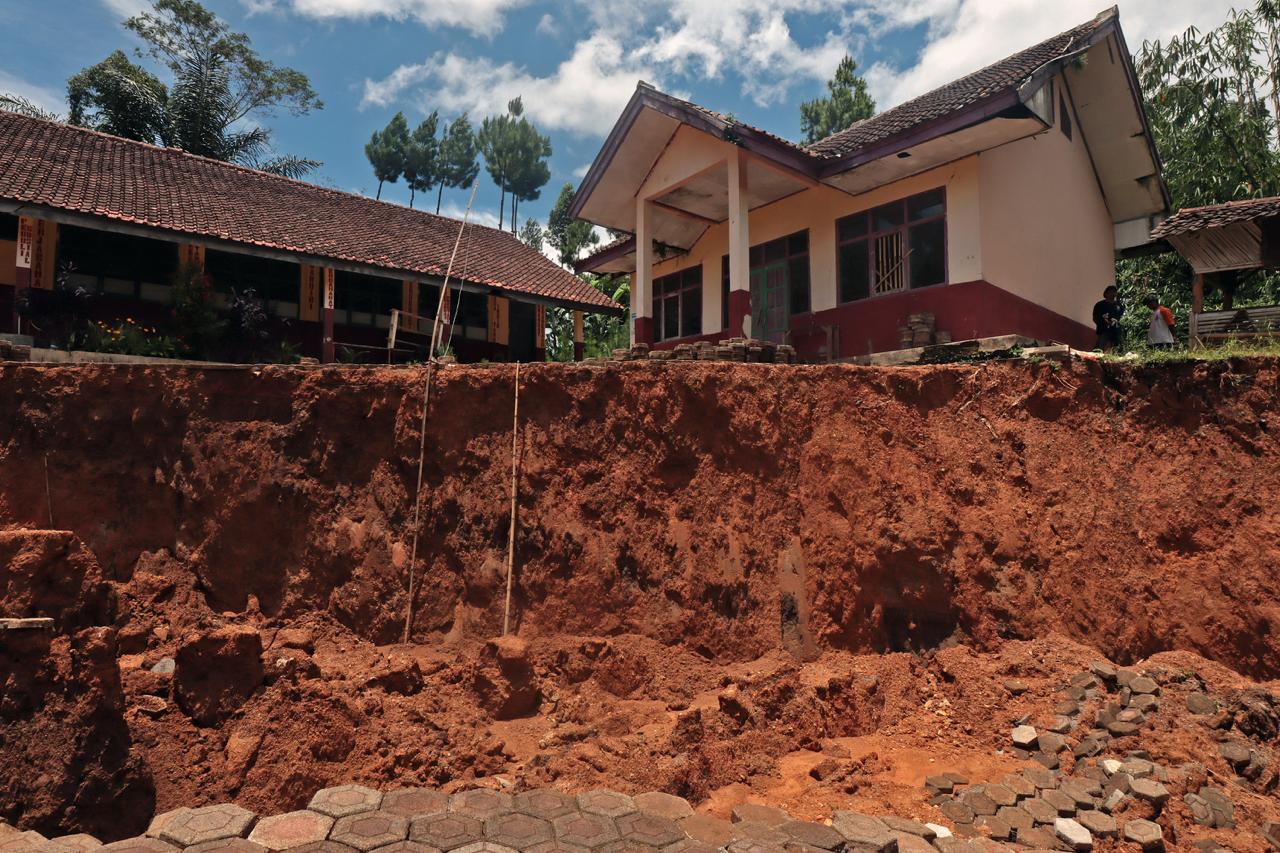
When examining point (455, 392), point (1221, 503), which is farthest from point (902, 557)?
point (455, 392)

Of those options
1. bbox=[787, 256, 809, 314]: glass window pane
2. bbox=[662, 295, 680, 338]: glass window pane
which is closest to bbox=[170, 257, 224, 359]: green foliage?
bbox=[662, 295, 680, 338]: glass window pane

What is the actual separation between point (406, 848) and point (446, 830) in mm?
282

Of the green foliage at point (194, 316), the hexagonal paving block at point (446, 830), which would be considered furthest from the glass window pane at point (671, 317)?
the hexagonal paving block at point (446, 830)

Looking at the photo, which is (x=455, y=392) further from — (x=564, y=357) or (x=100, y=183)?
(x=564, y=357)

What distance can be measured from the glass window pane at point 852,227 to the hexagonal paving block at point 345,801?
946 centimetres

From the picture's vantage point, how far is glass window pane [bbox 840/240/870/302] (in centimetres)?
1084

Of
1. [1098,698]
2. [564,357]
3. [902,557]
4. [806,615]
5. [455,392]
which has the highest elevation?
[564,357]

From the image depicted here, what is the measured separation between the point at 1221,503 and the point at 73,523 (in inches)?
398

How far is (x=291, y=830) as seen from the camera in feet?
12.8

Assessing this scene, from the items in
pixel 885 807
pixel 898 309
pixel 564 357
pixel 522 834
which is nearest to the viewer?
pixel 522 834

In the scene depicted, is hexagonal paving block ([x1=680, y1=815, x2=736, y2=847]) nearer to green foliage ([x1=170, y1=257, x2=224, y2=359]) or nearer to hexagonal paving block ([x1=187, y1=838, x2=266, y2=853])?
hexagonal paving block ([x1=187, y1=838, x2=266, y2=853])

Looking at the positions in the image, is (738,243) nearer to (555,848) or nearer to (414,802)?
(414,802)

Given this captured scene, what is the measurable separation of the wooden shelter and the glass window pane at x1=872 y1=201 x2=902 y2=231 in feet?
11.5

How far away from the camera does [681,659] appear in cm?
624
